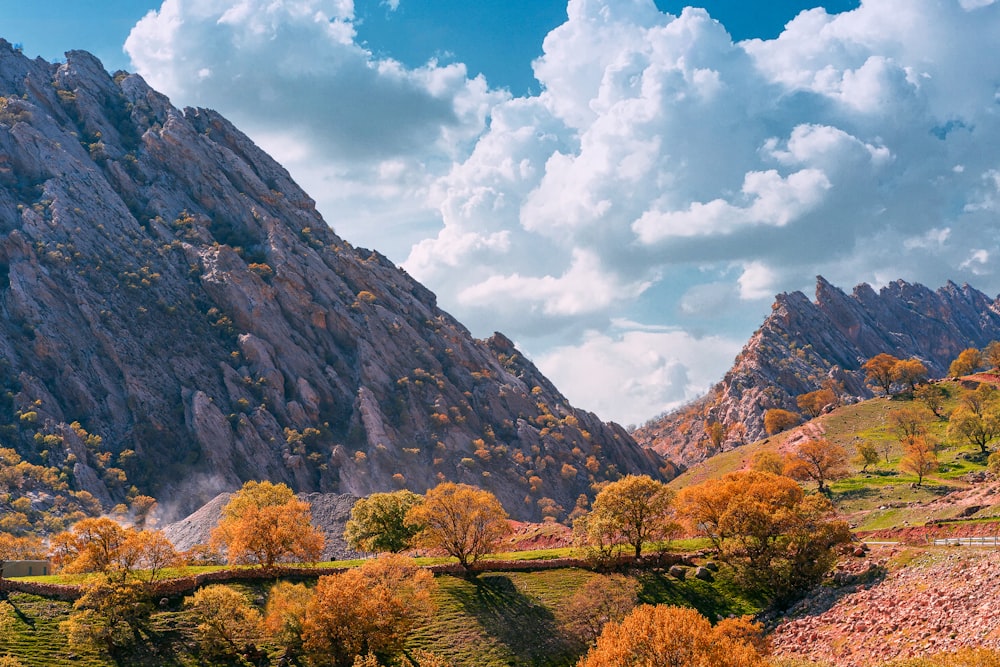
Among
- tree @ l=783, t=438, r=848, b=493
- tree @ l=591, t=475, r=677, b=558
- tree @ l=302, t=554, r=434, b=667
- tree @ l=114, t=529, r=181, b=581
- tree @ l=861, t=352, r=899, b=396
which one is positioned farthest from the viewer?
tree @ l=861, t=352, r=899, b=396

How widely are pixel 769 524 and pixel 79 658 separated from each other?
2279 inches

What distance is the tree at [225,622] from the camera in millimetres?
56719

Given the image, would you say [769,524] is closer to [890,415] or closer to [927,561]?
[927,561]

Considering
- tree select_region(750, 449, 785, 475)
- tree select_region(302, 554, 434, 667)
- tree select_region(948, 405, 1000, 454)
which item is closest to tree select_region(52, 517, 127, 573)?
tree select_region(302, 554, 434, 667)

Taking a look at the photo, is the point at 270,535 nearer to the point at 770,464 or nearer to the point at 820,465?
the point at 770,464

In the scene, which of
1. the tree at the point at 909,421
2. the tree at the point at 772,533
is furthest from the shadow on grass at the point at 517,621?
the tree at the point at 909,421

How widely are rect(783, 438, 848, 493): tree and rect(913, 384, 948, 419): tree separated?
4460 cm

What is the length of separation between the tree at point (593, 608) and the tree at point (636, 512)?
8.47m

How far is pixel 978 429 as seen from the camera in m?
116

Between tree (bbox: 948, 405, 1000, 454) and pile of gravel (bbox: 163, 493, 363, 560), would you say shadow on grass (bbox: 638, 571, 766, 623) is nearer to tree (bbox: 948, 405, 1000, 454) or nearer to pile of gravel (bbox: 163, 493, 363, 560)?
pile of gravel (bbox: 163, 493, 363, 560)

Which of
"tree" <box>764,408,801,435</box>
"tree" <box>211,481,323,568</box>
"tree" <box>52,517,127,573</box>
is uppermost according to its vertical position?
"tree" <box>52,517,127,573</box>

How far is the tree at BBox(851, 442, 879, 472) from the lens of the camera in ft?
384

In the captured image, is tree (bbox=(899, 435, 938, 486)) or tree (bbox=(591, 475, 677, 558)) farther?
tree (bbox=(899, 435, 938, 486))

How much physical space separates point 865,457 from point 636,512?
60877 mm
